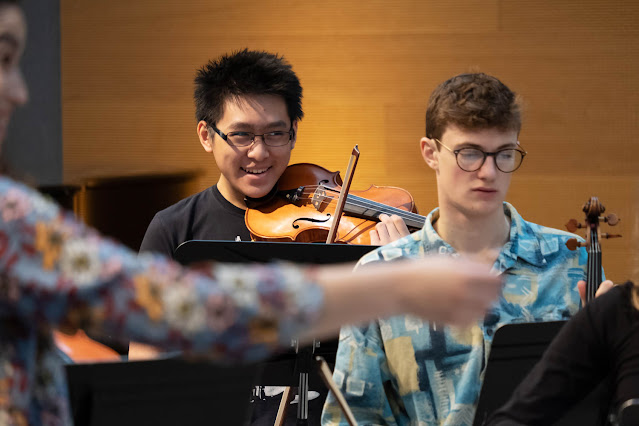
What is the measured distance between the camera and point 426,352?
1523 millimetres

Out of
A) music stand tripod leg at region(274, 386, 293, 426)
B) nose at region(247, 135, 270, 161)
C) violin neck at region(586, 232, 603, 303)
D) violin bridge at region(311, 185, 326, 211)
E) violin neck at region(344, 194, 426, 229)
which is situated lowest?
music stand tripod leg at region(274, 386, 293, 426)

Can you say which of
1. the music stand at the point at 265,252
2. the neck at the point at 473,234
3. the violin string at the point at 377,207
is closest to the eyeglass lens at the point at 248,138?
the violin string at the point at 377,207

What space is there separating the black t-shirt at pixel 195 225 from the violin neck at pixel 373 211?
1.06 feet

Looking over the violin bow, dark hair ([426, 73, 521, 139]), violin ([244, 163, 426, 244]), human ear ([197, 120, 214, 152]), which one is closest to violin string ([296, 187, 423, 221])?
violin ([244, 163, 426, 244])

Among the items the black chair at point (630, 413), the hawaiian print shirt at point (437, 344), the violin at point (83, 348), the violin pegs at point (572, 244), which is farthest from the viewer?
the violin at point (83, 348)

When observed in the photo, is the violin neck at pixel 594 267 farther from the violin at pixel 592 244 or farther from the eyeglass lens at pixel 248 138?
the eyeglass lens at pixel 248 138

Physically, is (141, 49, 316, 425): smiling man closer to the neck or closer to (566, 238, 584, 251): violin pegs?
the neck

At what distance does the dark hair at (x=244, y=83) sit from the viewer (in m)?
2.44

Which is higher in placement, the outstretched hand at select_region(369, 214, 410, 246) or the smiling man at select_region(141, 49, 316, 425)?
the smiling man at select_region(141, 49, 316, 425)

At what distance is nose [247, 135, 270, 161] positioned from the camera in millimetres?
2352

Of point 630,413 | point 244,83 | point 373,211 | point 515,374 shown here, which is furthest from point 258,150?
point 630,413

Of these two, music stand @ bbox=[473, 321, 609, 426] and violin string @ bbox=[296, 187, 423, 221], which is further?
violin string @ bbox=[296, 187, 423, 221]

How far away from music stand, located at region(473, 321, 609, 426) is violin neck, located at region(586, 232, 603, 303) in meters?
0.36

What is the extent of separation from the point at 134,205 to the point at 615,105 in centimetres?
191
